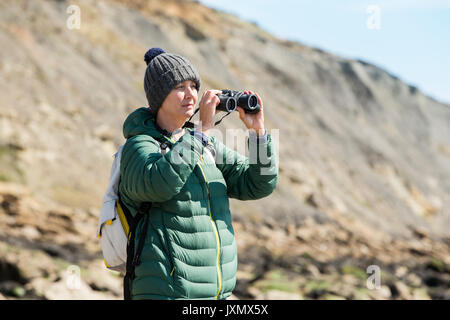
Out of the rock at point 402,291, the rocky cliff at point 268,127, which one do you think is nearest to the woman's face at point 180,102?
the rocky cliff at point 268,127

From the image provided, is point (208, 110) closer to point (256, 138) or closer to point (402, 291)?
point (256, 138)

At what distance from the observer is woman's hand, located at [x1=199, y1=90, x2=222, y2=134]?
107 inches

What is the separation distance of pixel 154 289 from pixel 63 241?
7.64m

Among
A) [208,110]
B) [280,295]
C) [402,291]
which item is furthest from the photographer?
[402,291]

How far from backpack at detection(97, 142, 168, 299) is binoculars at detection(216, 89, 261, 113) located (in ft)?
1.27

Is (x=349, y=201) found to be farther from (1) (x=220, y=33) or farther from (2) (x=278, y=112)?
(1) (x=220, y=33)

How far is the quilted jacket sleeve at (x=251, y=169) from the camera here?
9.39ft

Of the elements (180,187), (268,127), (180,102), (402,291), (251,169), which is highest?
(268,127)

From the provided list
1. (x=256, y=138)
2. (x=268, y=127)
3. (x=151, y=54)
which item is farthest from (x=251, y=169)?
(x=268, y=127)

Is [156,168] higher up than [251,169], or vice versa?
[251,169]

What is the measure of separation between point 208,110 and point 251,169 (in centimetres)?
44

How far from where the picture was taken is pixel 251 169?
9.58 feet

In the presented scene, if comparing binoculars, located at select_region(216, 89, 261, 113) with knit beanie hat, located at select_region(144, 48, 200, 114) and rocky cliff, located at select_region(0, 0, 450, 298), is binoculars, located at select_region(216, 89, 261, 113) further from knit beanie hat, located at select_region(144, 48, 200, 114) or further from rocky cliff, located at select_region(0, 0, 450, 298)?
rocky cliff, located at select_region(0, 0, 450, 298)

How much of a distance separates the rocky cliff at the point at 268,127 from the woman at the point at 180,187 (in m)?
0.70
